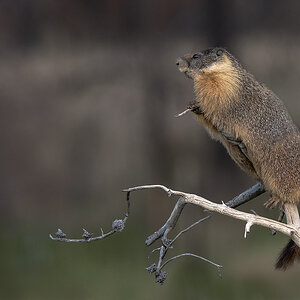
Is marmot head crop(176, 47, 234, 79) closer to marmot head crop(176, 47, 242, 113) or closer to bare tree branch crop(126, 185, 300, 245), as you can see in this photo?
marmot head crop(176, 47, 242, 113)

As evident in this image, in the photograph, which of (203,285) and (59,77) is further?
(59,77)

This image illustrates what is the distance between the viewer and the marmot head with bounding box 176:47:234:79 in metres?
2.79

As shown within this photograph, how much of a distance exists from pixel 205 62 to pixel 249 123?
0.23 meters

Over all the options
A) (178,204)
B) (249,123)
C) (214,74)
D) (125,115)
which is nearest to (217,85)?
(214,74)

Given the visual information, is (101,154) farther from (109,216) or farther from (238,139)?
(238,139)

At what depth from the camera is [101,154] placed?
5578mm

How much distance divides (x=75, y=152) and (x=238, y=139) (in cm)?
293

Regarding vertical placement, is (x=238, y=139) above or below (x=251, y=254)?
above

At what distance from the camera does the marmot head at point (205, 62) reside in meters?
2.79

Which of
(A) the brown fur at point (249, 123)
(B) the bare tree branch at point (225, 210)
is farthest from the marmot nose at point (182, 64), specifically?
(B) the bare tree branch at point (225, 210)

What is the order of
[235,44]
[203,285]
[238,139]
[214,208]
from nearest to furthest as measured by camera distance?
[214,208] → [238,139] → [203,285] → [235,44]

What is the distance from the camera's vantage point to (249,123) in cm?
275

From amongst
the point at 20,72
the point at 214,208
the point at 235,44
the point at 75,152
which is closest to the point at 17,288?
the point at 75,152

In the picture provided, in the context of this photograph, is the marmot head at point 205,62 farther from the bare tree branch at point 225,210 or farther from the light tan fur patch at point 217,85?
the bare tree branch at point 225,210
